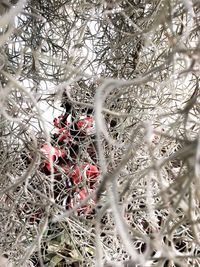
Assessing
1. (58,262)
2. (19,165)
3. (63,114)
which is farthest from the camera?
(58,262)

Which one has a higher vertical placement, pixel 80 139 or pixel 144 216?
pixel 80 139

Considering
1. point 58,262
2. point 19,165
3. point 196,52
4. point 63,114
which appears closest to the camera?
point 196,52

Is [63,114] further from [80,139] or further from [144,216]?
[144,216]

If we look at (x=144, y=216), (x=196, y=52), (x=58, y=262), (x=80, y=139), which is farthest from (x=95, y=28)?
(x=196, y=52)

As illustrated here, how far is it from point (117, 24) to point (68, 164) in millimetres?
259

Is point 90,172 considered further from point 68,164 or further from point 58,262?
point 58,262

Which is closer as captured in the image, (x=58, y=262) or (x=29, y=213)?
(x=29, y=213)

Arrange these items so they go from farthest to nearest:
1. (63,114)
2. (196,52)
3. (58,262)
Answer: (58,262), (63,114), (196,52)

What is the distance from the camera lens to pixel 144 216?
0.95m

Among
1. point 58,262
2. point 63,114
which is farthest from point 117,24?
point 58,262

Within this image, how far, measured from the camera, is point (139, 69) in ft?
3.10

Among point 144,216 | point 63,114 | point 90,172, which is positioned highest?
point 63,114

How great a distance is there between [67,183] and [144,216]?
15cm

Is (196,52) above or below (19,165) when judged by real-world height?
below
